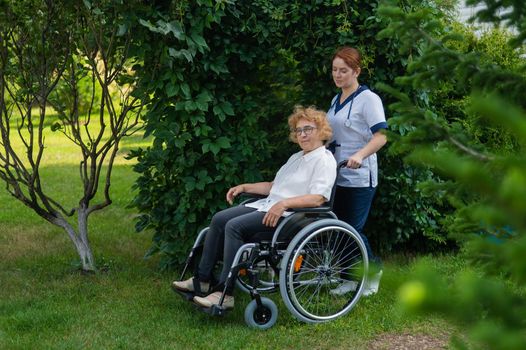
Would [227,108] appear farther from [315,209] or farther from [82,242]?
[82,242]

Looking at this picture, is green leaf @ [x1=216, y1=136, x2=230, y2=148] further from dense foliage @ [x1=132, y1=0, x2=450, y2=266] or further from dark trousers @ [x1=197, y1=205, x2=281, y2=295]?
dark trousers @ [x1=197, y1=205, x2=281, y2=295]

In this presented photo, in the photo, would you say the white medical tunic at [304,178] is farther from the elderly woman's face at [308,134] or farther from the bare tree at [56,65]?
the bare tree at [56,65]

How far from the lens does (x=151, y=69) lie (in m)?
4.53

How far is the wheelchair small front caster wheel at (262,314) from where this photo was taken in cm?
375

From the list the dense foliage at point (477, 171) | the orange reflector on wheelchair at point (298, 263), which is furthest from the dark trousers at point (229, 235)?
the dense foliage at point (477, 171)

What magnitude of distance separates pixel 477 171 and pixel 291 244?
2.46m

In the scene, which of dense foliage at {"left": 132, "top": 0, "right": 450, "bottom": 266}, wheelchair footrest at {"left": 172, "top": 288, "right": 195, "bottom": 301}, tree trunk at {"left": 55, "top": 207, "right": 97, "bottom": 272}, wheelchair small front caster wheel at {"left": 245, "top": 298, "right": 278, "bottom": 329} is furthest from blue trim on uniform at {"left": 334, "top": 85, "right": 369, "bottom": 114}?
tree trunk at {"left": 55, "top": 207, "right": 97, "bottom": 272}

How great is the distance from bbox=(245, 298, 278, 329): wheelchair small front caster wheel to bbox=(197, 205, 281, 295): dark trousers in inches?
5.6

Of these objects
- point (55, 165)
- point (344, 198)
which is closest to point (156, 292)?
point (344, 198)

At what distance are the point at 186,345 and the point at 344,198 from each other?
1272mm

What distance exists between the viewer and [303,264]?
396cm

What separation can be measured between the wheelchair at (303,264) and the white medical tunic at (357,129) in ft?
0.85

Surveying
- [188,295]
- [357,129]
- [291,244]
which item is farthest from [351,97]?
[188,295]

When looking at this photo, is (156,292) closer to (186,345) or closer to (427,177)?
(186,345)
